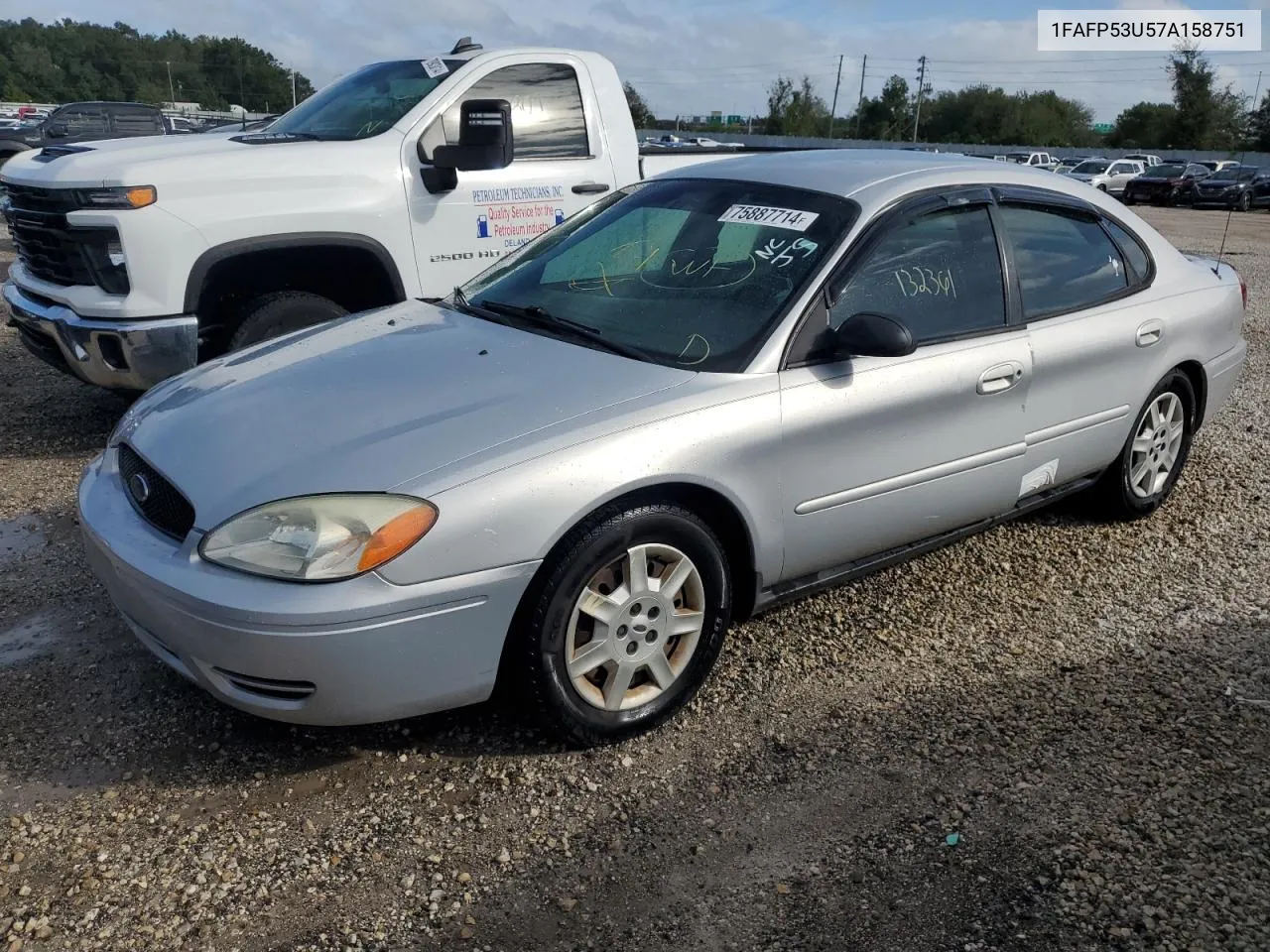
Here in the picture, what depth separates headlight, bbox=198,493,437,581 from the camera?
259cm

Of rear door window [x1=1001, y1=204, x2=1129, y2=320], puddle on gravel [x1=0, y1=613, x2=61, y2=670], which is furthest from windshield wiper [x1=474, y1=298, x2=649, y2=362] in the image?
puddle on gravel [x1=0, y1=613, x2=61, y2=670]

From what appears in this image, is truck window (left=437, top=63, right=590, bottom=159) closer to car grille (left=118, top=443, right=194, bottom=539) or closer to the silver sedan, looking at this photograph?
the silver sedan

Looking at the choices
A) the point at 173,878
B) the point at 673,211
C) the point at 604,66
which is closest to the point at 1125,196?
the point at 604,66

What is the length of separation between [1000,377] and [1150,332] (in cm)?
108

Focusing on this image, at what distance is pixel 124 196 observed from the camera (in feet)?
16.2

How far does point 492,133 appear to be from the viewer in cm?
532

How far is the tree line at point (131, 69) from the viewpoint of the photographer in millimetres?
81750

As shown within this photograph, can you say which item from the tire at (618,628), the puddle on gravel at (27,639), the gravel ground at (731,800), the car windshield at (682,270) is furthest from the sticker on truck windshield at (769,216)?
the puddle on gravel at (27,639)

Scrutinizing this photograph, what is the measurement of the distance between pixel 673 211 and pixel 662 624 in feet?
5.54

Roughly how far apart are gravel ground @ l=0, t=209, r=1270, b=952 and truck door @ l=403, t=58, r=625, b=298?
2540mm

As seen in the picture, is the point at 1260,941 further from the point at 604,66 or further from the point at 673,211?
the point at 604,66

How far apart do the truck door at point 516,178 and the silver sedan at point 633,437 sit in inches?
61.4

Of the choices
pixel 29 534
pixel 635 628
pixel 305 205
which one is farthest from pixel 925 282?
pixel 29 534

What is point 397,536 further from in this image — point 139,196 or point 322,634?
point 139,196
